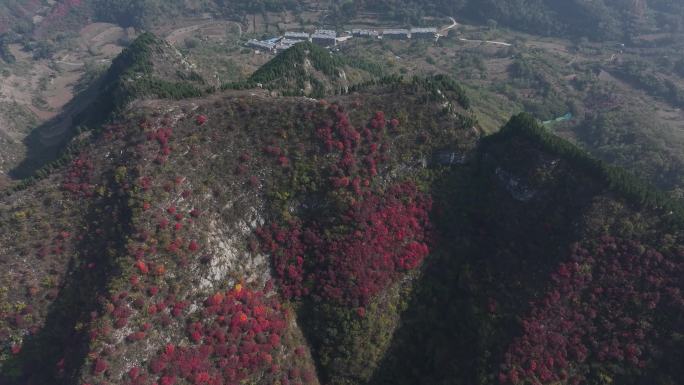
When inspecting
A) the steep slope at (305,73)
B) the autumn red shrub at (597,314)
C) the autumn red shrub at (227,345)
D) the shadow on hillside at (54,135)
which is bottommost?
the shadow on hillside at (54,135)

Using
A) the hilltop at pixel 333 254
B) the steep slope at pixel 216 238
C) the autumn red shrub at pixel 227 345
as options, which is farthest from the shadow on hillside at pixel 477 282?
the autumn red shrub at pixel 227 345

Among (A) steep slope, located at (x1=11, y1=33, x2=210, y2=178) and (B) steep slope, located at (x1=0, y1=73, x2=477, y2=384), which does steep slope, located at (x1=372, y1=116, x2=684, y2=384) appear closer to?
(B) steep slope, located at (x1=0, y1=73, x2=477, y2=384)

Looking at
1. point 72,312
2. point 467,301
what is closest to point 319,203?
point 467,301

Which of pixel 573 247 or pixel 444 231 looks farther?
pixel 444 231

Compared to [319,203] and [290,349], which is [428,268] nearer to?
[319,203]

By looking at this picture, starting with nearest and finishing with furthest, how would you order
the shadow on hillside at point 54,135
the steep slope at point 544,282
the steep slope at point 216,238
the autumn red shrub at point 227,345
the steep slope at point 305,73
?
the autumn red shrub at point 227,345, the steep slope at point 216,238, the steep slope at point 544,282, the steep slope at point 305,73, the shadow on hillside at point 54,135

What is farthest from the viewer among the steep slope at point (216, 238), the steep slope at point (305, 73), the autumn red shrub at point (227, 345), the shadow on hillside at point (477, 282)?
the steep slope at point (305, 73)

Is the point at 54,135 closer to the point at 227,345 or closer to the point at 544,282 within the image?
the point at 227,345

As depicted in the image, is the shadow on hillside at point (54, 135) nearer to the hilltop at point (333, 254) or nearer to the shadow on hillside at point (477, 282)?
the hilltop at point (333, 254)
